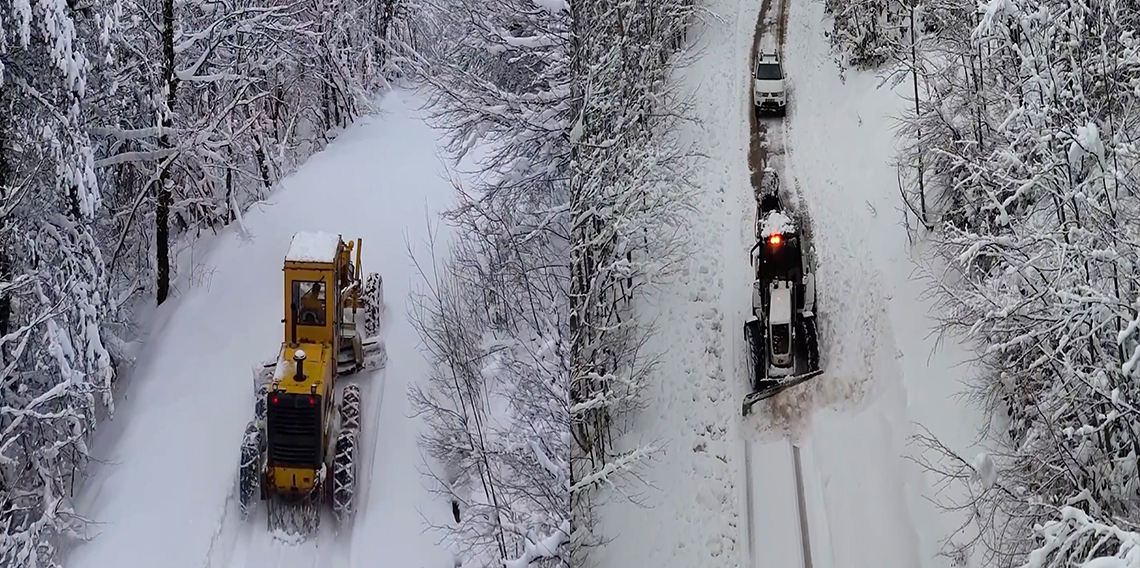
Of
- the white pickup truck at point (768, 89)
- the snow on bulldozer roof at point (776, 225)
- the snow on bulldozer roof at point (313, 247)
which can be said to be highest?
the white pickup truck at point (768, 89)

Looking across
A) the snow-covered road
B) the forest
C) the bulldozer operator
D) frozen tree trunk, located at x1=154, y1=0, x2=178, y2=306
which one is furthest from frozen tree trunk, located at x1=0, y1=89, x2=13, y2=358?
the forest

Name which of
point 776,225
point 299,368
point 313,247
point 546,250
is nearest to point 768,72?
point 776,225

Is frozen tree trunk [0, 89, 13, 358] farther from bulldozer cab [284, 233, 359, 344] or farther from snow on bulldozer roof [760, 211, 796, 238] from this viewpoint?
snow on bulldozer roof [760, 211, 796, 238]

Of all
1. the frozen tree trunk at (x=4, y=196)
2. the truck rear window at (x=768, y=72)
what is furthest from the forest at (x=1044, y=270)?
the frozen tree trunk at (x=4, y=196)

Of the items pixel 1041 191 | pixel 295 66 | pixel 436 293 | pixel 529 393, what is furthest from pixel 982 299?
pixel 295 66

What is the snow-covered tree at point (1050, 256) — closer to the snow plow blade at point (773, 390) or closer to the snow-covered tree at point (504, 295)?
the snow plow blade at point (773, 390)

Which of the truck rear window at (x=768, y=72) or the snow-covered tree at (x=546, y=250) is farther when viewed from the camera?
the truck rear window at (x=768, y=72)

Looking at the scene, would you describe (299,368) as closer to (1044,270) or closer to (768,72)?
(768,72)

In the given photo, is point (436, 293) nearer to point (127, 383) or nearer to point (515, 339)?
point (515, 339)
